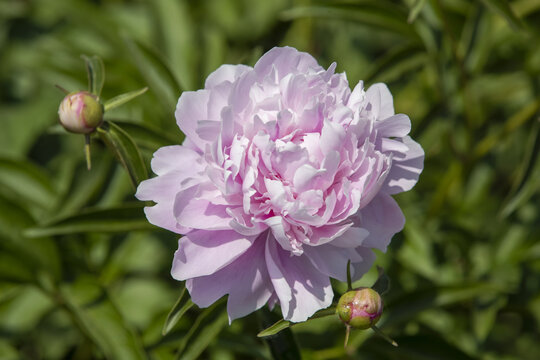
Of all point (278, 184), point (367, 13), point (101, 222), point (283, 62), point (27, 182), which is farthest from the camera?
point (27, 182)

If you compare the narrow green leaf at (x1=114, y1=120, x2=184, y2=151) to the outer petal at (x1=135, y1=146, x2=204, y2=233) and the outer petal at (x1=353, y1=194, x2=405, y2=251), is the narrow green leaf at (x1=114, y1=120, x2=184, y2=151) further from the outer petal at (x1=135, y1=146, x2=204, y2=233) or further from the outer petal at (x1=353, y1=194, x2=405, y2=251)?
the outer petal at (x1=353, y1=194, x2=405, y2=251)

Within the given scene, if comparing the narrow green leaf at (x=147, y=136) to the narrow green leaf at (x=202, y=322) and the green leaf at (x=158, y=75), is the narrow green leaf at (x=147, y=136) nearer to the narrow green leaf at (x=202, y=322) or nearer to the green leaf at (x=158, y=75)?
the green leaf at (x=158, y=75)

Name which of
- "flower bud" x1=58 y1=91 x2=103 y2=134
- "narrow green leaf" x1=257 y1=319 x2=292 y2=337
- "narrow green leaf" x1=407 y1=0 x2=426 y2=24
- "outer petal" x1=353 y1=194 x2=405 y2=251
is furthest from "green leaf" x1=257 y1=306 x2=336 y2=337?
"narrow green leaf" x1=407 y1=0 x2=426 y2=24

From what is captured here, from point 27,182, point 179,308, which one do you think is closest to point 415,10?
point 179,308

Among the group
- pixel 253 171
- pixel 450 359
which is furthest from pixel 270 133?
pixel 450 359

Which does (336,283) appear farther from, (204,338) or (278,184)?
(278,184)

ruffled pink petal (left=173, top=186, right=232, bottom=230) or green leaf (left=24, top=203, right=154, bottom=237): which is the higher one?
ruffled pink petal (left=173, top=186, right=232, bottom=230)

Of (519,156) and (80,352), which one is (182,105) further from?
(519,156)
